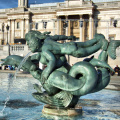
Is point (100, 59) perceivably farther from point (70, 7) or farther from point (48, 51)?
point (70, 7)

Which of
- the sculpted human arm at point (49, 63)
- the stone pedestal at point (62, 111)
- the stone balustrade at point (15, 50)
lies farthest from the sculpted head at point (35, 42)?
the stone balustrade at point (15, 50)

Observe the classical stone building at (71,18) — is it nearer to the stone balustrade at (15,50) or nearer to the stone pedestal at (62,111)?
the stone balustrade at (15,50)

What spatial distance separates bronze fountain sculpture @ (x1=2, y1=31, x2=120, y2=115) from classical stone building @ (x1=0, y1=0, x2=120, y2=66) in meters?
34.3

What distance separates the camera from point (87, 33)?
46.0 metres

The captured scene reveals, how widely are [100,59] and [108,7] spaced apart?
128 ft

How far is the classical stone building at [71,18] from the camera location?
4331 centimetres

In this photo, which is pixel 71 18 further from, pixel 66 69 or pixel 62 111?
pixel 62 111

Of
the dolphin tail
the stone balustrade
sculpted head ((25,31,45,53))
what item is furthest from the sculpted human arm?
the stone balustrade

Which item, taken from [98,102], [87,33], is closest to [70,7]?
[87,33]

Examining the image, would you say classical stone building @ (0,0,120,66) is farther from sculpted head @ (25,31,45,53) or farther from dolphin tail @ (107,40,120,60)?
dolphin tail @ (107,40,120,60)

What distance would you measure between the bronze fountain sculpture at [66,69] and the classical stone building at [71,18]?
34.3 m

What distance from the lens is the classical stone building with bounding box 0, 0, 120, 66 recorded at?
43312 millimetres

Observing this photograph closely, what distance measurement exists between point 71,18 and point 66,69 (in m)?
40.5

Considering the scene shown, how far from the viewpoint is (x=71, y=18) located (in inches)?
1799
